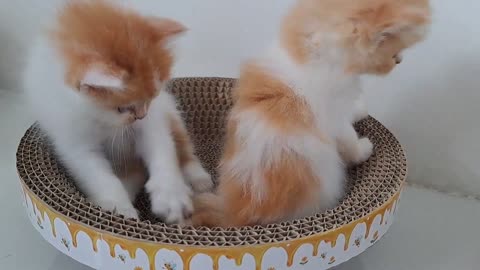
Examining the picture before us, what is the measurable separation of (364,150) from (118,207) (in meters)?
0.42

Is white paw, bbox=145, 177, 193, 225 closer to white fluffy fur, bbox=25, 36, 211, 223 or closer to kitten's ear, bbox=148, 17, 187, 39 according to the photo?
white fluffy fur, bbox=25, 36, 211, 223

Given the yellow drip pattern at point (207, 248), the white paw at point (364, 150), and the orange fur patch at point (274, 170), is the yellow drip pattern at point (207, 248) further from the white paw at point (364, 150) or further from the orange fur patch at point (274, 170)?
the white paw at point (364, 150)

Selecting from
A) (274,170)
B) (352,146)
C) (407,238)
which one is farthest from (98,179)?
(407,238)

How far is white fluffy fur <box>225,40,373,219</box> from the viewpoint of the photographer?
0.77 m

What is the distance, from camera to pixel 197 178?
96 cm

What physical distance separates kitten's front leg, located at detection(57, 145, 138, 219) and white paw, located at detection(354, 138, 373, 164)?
378 mm

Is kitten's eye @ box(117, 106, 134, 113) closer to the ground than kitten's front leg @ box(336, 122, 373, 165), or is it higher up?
higher up

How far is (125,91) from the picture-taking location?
71 cm

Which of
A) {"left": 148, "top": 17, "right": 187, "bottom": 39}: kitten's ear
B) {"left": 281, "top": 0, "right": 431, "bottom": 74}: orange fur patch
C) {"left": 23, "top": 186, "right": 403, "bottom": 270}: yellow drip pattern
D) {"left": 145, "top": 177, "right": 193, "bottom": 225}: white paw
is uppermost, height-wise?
{"left": 281, "top": 0, "right": 431, "bottom": 74}: orange fur patch

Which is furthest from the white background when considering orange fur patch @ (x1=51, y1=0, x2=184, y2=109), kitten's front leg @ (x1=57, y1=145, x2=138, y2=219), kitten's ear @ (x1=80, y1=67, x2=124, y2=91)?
kitten's ear @ (x1=80, y1=67, x2=124, y2=91)

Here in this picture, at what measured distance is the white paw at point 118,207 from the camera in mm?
811

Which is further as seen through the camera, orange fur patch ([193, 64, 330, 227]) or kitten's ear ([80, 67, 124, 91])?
orange fur patch ([193, 64, 330, 227])

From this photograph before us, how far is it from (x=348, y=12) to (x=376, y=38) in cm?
5

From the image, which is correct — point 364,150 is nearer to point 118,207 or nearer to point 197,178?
point 197,178
